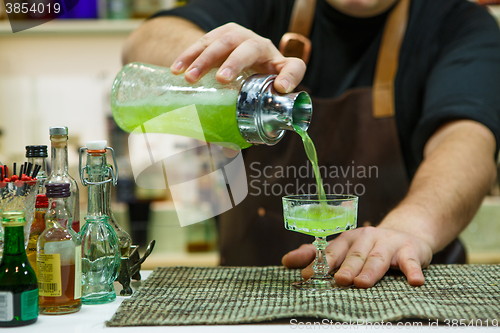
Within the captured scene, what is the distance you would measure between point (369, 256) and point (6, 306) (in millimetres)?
633

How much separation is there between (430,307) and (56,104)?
7.83ft

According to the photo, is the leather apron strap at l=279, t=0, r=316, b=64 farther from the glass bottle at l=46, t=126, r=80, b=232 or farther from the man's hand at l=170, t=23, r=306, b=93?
the glass bottle at l=46, t=126, r=80, b=232

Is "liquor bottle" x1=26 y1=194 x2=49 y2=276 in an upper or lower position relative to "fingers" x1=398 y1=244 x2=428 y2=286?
upper

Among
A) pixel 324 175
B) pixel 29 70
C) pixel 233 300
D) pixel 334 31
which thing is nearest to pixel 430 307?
pixel 233 300

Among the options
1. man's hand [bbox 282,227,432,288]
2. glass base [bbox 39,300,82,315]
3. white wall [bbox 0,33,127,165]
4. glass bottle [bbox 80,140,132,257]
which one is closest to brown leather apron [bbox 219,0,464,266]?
man's hand [bbox 282,227,432,288]

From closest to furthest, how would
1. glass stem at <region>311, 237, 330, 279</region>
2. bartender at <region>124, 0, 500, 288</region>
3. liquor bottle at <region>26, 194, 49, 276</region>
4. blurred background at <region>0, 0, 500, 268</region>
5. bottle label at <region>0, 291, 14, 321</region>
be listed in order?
bottle label at <region>0, 291, 14, 321</region> → liquor bottle at <region>26, 194, 49, 276</region> → glass stem at <region>311, 237, 330, 279</region> → bartender at <region>124, 0, 500, 288</region> → blurred background at <region>0, 0, 500, 268</region>

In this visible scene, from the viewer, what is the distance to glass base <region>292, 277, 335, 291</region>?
2.86 ft

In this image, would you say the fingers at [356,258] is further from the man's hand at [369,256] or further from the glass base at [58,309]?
the glass base at [58,309]

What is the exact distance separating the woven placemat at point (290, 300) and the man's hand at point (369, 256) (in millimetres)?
21

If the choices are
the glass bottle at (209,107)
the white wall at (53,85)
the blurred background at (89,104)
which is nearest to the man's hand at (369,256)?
the glass bottle at (209,107)

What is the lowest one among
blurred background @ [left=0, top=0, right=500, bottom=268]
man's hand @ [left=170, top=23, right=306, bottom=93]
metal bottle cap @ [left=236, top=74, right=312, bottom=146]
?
blurred background @ [left=0, top=0, right=500, bottom=268]

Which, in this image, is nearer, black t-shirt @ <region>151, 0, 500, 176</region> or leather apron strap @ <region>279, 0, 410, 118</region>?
black t-shirt @ <region>151, 0, 500, 176</region>

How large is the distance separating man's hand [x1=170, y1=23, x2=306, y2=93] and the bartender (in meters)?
0.38

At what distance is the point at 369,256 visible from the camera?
0.94 m
